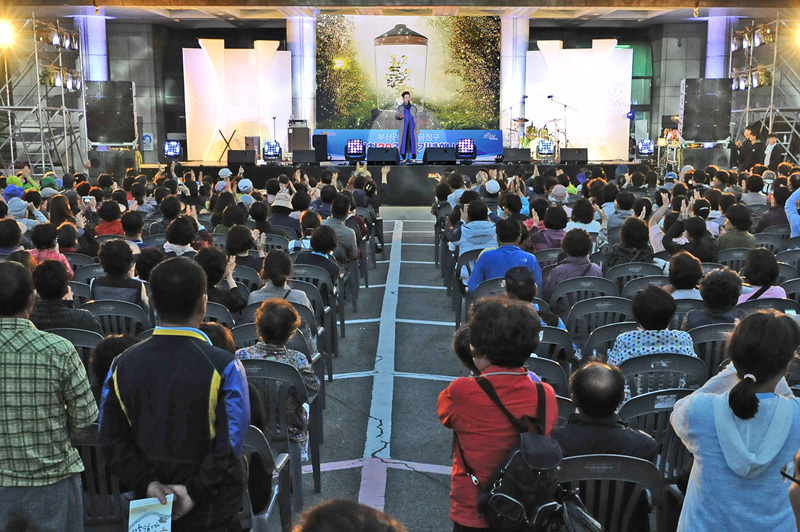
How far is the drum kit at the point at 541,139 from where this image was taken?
20734 mm

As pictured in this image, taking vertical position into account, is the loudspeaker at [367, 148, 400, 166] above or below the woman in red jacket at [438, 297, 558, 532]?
above

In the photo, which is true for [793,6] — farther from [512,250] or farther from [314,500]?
[314,500]

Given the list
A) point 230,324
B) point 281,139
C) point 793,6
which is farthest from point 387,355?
point 281,139

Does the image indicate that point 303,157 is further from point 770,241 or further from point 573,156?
point 770,241

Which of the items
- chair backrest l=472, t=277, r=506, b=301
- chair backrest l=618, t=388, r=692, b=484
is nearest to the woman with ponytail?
chair backrest l=618, t=388, r=692, b=484

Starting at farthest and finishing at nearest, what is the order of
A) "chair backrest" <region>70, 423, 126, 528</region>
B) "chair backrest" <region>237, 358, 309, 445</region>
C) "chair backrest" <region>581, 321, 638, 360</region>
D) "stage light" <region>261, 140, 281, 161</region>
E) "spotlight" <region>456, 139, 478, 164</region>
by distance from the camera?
"stage light" <region>261, 140, 281, 161</region>
"spotlight" <region>456, 139, 478, 164</region>
"chair backrest" <region>581, 321, 638, 360</region>
"chair backrest" <region>237, 358, 309, 445</region>
"chair backrest" <region>70, 423, 126, 528</region>

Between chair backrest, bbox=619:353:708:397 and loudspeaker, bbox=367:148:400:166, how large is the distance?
1490 cm

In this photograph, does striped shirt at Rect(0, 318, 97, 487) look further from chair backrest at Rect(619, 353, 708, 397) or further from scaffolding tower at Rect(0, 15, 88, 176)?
scaffolding tower at Rect(0, 15, 88, 176)

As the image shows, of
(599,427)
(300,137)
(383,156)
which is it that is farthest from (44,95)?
(599,427)

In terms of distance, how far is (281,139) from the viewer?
990 inches

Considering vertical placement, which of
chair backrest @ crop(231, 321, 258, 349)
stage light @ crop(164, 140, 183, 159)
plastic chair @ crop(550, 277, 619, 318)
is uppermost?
stage light @ crop(164, 140, 183, 159)

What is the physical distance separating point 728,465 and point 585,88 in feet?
78.9

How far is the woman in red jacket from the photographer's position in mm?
2492

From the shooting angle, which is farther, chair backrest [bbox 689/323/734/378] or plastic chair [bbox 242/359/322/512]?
chair backrest [bbox 689/323/734/378]
